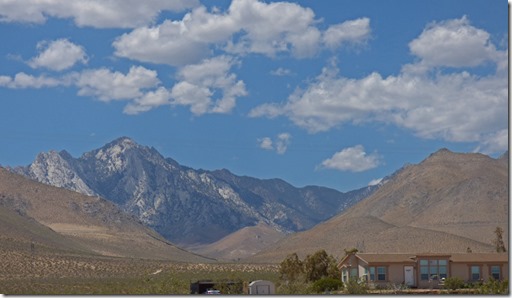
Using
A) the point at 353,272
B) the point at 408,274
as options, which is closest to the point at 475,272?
the point at 408,274

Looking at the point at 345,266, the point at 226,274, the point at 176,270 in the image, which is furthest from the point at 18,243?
the point at 345,266

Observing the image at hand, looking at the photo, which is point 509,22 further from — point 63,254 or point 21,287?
point 63,254

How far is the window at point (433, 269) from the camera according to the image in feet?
267

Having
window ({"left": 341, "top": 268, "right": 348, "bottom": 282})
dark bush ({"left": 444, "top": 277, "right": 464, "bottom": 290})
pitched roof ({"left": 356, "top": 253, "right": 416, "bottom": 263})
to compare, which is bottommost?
dark bush ({"left": 444, "top": 277, "right": 464, "bottom": 290})

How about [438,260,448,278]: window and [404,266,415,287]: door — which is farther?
[404,266,415,287]: door

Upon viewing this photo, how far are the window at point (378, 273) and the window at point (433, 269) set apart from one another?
9.86 feet

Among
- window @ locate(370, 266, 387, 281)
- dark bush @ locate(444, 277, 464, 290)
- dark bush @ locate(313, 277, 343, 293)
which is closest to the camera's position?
dark bush @ locate(444, 277, 464, 290)

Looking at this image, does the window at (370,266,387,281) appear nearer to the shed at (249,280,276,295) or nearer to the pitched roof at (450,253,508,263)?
the pitched roof at (450,253,508,263)

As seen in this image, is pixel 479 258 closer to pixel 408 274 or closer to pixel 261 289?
pixel 408 274

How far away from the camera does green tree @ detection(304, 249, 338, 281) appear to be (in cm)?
9391

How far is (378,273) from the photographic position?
270 feet

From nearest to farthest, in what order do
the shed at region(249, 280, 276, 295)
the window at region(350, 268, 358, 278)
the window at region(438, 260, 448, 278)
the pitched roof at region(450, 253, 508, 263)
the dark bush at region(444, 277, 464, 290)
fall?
the shed at region(249, 280, 276, 295) → the dark bush at region(444, 277, 464, 290) → the window at region(438, 260, 448, 278) → the pitched roof at region(450, 253, 508, 263) → the window at region(350, 268, 358, 278)

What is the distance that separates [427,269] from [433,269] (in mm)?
480

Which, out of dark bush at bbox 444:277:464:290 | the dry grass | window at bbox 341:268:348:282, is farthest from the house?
the dry grass
